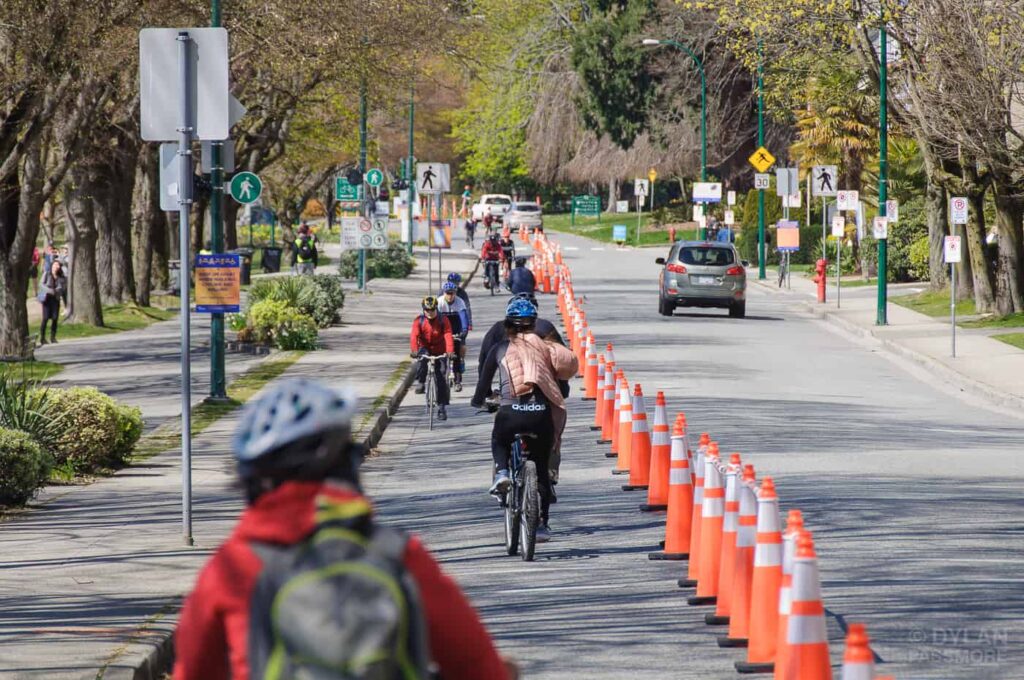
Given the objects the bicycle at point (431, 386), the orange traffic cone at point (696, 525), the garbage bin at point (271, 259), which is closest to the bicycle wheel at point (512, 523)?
the orange traffic cone at point (696, 525)

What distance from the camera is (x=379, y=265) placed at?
183 ft

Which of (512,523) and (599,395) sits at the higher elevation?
(599,395)

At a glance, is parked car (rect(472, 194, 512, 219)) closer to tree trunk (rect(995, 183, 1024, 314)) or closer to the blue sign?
tree trunk (rect(995, 183, 1024, 314))

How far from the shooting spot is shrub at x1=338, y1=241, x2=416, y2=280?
5447cm

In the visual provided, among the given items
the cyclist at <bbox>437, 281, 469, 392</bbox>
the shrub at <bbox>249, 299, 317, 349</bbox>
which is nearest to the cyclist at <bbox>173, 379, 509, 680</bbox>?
the cyclist at <bbox>437, 281, 469, 392</bbox>

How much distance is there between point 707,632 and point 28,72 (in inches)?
665

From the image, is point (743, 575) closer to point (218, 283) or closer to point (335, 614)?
point (335, 614)

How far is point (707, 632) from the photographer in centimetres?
916

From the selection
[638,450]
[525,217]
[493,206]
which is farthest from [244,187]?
[493,206]

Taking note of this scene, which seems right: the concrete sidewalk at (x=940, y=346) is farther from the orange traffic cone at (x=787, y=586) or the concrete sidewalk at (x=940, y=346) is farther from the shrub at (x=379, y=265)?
the orange traffic cone at (x=787, y=586)

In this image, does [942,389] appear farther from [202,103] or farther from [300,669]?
[300,669]

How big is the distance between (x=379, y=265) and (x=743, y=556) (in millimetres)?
47463

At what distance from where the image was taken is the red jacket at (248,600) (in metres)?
3.17

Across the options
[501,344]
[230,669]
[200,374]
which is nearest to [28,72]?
[200,374]
